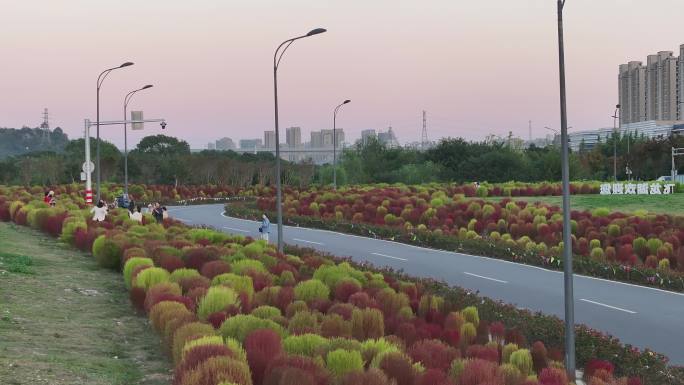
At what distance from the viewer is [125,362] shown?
9.42 meters

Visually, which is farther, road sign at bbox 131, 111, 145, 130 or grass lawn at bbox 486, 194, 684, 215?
road sign at bbox 131, 111, 145, 130

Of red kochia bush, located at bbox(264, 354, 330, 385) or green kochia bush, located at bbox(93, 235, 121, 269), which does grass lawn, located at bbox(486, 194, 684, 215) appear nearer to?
green kochia bush, located at bbox(93, 235, 121, 269)

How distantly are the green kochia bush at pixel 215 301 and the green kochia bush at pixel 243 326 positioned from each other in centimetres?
122

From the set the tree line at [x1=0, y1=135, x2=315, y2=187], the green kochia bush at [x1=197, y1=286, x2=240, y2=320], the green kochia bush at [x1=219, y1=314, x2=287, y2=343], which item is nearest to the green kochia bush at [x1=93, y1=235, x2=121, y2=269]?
the green kochia bush at [x1=197, y1=286, x2=240, y2=320]

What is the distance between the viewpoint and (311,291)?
12773mm

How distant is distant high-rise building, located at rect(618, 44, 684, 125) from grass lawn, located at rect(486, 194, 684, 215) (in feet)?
376

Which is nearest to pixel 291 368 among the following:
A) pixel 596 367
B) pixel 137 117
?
pixel 596 367

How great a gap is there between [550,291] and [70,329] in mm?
11136

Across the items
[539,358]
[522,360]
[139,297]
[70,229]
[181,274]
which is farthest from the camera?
[70,229]

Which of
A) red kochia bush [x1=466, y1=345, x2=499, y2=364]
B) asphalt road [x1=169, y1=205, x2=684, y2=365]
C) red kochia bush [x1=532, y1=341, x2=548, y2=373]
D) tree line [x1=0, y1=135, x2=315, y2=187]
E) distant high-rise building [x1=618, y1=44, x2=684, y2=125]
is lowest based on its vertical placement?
asphalt road [x1=169, y1=205, x2=684, y2=365]

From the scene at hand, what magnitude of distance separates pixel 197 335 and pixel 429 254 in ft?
55.3

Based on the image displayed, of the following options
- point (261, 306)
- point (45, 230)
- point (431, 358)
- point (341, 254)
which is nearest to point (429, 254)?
point (341, 254)

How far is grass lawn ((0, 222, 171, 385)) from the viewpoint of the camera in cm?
849

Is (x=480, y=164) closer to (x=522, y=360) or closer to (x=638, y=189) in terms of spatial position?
(x=638, y=189)
